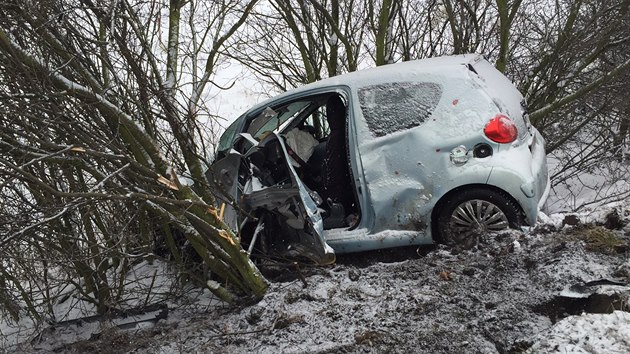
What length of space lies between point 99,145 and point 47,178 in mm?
934

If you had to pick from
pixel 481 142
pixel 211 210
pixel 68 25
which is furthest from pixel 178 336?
pixel 481 142

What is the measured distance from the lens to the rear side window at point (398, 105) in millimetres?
4820

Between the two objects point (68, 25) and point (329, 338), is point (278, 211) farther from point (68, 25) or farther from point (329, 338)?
point (68, 25)

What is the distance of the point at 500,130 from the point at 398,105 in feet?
2.74

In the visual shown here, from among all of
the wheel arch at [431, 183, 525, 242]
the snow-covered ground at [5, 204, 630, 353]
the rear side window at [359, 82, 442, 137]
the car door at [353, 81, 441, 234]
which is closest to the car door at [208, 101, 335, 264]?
the snow-covered ground at [5, 204, 630, 353]

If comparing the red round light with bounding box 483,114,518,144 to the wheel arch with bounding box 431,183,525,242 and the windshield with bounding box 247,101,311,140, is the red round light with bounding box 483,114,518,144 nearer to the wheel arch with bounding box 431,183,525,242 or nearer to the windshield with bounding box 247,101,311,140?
the wheel arch with bounding box 431,183,525,242

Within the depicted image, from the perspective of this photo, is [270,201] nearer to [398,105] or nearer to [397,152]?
[397,152]

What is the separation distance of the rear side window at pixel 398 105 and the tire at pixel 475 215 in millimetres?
713

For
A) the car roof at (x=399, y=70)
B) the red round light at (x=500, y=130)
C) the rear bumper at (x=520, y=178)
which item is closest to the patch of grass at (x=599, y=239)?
the rear bumper at (x=520, y=178)

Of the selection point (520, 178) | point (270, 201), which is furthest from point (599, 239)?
point (270, 201)

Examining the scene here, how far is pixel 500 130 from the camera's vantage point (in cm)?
461

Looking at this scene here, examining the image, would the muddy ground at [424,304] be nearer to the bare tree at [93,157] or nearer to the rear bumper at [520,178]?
the rear bumper at [520,178]

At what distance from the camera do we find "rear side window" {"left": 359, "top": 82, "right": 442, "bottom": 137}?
15.8 ft

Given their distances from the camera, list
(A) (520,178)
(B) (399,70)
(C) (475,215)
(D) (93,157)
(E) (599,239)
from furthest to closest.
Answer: (B) (399,70) → (C) (475,215) → (A) (520,178) → (E) (599,239) → (D) (93,157)
